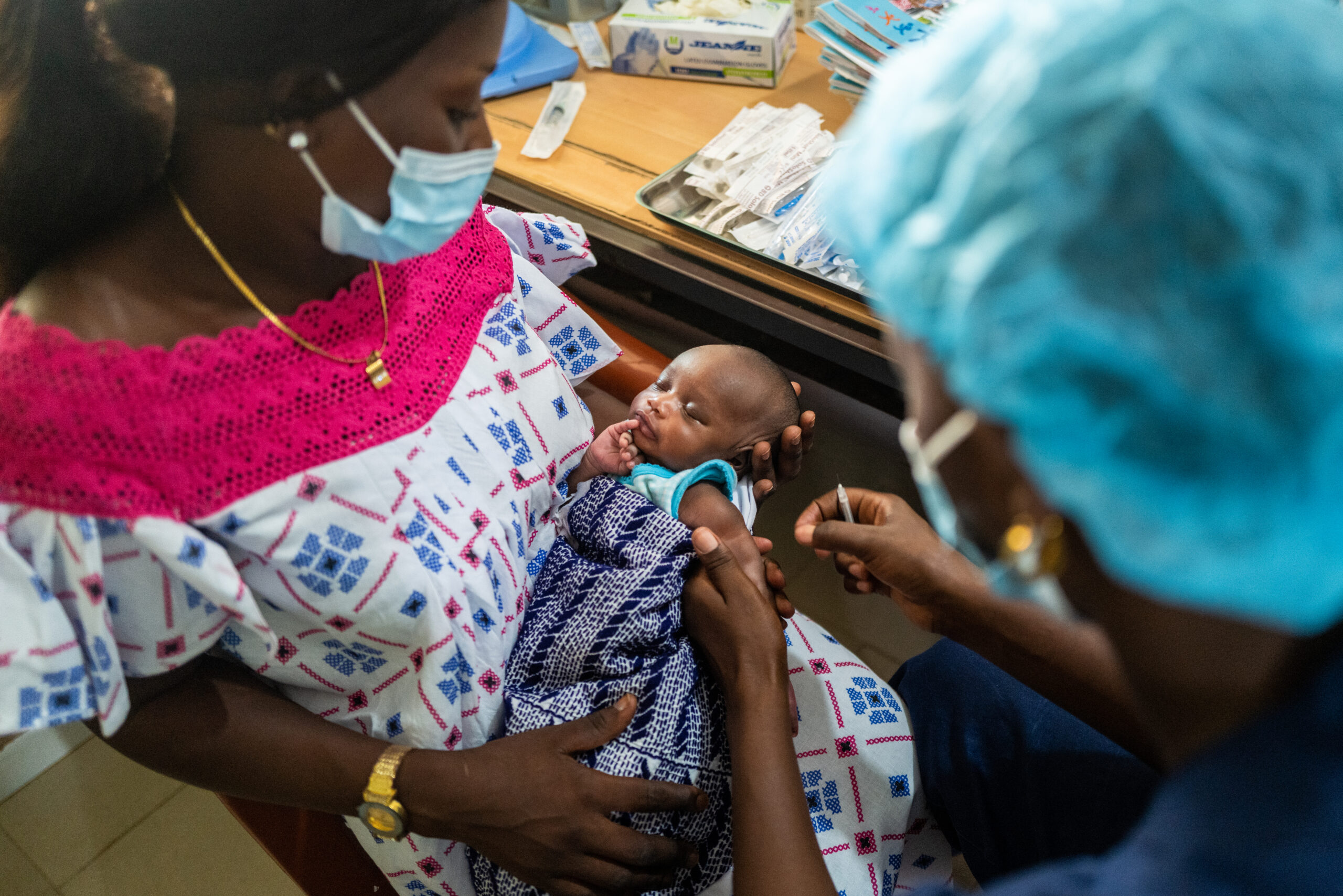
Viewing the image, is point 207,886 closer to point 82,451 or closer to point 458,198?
point 82,451

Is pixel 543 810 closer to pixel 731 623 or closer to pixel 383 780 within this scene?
pixel 383 780

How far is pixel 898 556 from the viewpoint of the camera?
4.67 ft

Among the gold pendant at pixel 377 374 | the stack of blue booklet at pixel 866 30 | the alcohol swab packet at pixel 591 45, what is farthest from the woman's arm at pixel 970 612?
the alcohol swab packet at pixel 591 45

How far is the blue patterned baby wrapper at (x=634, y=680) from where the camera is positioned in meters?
1.32

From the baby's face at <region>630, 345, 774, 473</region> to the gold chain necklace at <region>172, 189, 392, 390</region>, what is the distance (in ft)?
2.06

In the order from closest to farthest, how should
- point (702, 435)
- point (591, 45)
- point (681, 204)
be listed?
1. point (702, 435)
2. point (681, 204)
3. point (591, 45)

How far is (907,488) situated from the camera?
243 cm

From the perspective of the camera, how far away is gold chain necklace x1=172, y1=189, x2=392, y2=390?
1098mm

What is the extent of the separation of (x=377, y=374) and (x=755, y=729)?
74 centimetres

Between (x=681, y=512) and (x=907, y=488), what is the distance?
0.98 metres

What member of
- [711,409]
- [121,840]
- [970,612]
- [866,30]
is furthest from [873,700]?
[121,840]

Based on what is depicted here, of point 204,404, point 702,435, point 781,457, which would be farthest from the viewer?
point 781,457

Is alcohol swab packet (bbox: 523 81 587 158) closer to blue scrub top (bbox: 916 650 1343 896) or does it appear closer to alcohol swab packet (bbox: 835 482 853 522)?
alcohol swab packet (bbox: 835 482 853 522)

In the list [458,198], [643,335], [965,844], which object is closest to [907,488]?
[643,335]
